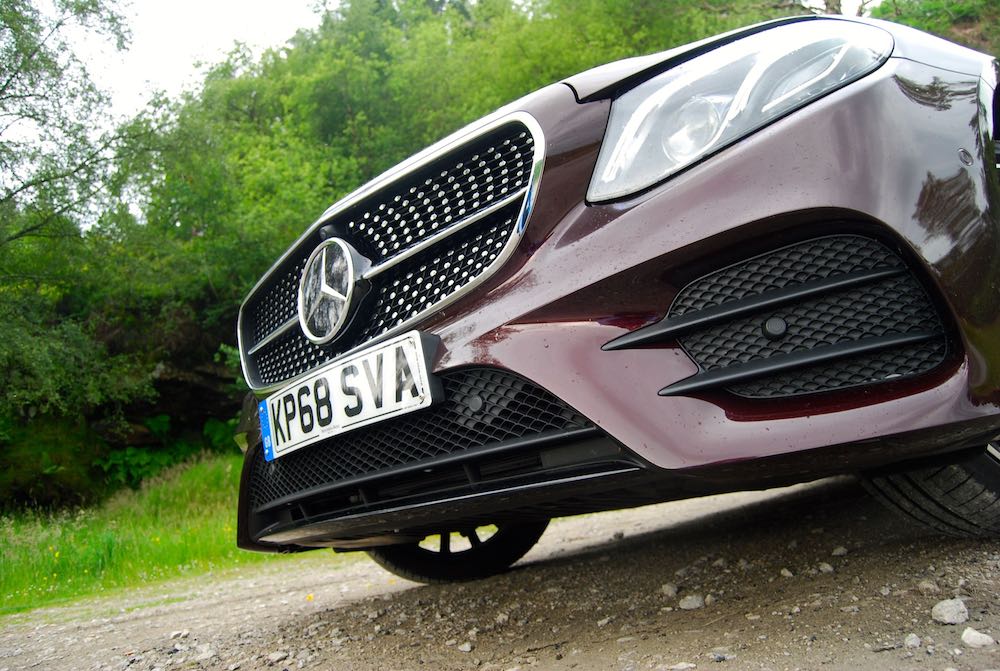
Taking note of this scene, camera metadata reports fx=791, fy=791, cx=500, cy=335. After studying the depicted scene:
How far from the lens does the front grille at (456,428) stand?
59.2 inches

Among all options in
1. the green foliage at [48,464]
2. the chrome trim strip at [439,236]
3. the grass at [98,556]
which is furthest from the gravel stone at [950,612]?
the green foliage at [48,464]

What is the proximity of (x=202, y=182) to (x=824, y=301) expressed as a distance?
47.7 feet

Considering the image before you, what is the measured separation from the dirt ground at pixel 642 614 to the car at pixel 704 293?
0.94ft

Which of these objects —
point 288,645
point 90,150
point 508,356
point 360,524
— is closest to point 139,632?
point 288,645

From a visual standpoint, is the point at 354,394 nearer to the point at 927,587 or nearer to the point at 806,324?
the point at 806,324

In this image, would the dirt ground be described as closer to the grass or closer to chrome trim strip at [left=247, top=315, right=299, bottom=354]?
chrome trim strip at [left=247, top=315, right=299, bottom=354]

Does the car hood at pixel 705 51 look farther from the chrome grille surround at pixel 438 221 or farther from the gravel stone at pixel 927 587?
the gravel stone at pixel 927 587

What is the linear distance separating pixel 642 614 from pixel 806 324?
0.95 meters

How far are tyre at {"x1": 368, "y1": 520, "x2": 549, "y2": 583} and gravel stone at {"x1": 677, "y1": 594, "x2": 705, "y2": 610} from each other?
2.91 feet

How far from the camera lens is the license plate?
63.8 inches

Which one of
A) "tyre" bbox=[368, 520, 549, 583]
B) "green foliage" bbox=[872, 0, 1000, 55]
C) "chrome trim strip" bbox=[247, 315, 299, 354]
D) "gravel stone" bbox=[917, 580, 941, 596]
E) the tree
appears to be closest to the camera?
"gravel stone" bbox=[917, 580, 941, 596]

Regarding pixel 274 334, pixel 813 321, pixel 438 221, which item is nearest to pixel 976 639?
pixel 813 321

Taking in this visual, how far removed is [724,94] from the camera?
4.89 feet

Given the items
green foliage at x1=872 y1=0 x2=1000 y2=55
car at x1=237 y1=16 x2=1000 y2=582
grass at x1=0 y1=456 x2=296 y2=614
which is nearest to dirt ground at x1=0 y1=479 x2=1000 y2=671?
car at x1=237 y1=16 x2=1000 y2=582
